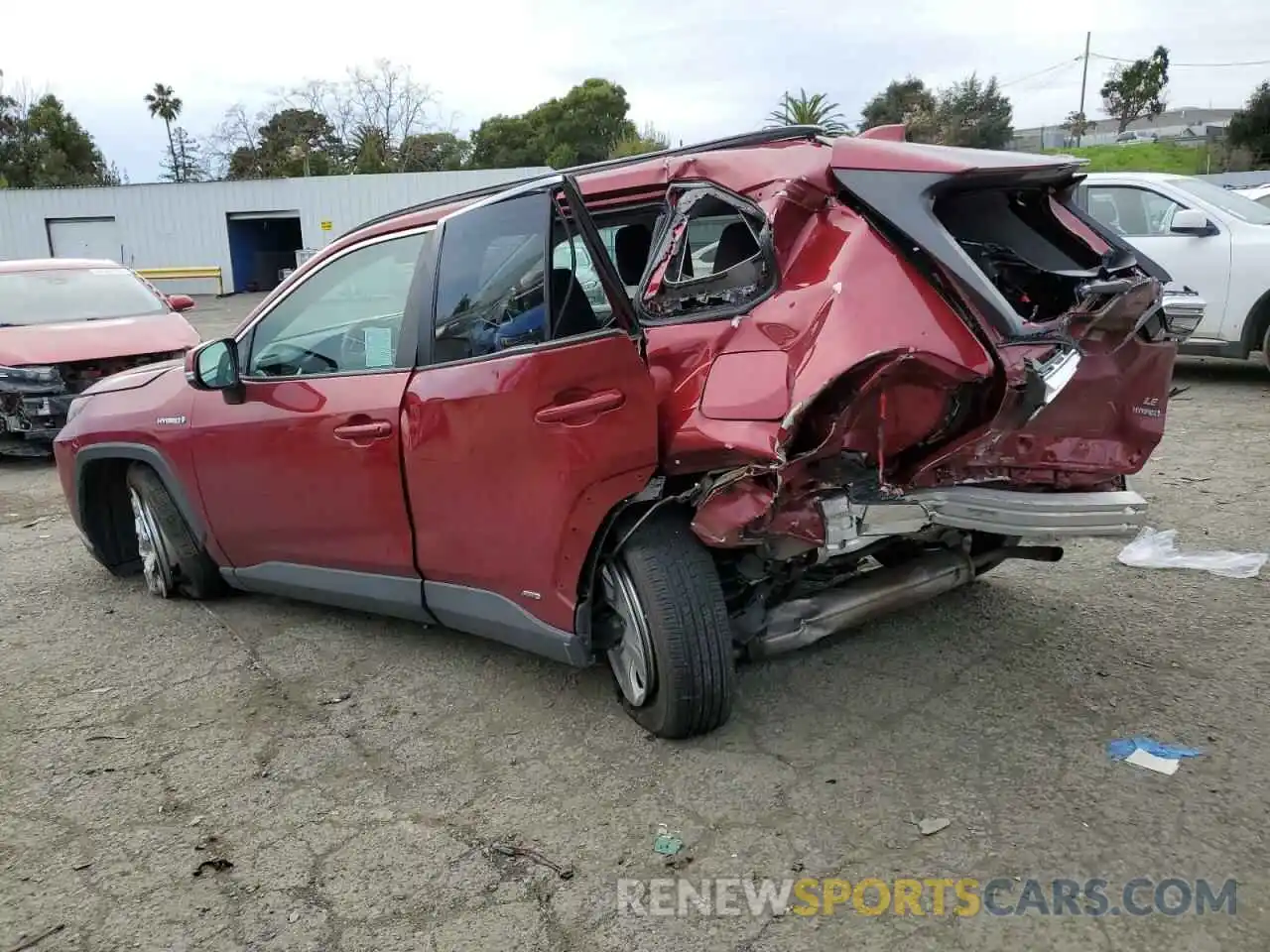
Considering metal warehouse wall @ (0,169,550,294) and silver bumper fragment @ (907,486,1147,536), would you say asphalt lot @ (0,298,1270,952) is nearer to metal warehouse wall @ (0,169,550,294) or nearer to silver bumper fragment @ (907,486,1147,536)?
silver bumper fragment @ (907,486,1147,536)

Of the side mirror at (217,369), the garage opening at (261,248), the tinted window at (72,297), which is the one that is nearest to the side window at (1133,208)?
the side mirror at (217,369)

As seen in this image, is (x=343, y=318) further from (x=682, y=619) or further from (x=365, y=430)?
(x=682, y=619)

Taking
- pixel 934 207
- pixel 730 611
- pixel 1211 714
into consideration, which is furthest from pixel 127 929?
pixel 1211 714

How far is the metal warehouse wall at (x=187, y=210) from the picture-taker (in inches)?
1188

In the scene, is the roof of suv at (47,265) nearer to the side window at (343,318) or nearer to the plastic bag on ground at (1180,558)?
the side window at (343,318)

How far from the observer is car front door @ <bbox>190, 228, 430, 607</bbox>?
3627mm

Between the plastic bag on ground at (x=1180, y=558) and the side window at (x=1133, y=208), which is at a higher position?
the side window at (x=1133, y=208)

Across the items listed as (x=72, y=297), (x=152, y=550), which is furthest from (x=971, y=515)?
(x=72, y=297)

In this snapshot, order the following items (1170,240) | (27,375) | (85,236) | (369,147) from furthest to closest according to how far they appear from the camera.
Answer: (369,147) < (85,236) < (1170,240) < (27,375)

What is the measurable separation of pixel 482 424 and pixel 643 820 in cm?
135

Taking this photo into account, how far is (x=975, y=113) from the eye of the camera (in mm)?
53844

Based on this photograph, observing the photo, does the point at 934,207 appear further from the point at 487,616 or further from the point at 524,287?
the point at 487,616

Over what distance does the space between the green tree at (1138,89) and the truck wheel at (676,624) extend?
263ft

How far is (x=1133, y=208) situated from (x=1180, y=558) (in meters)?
5.24
